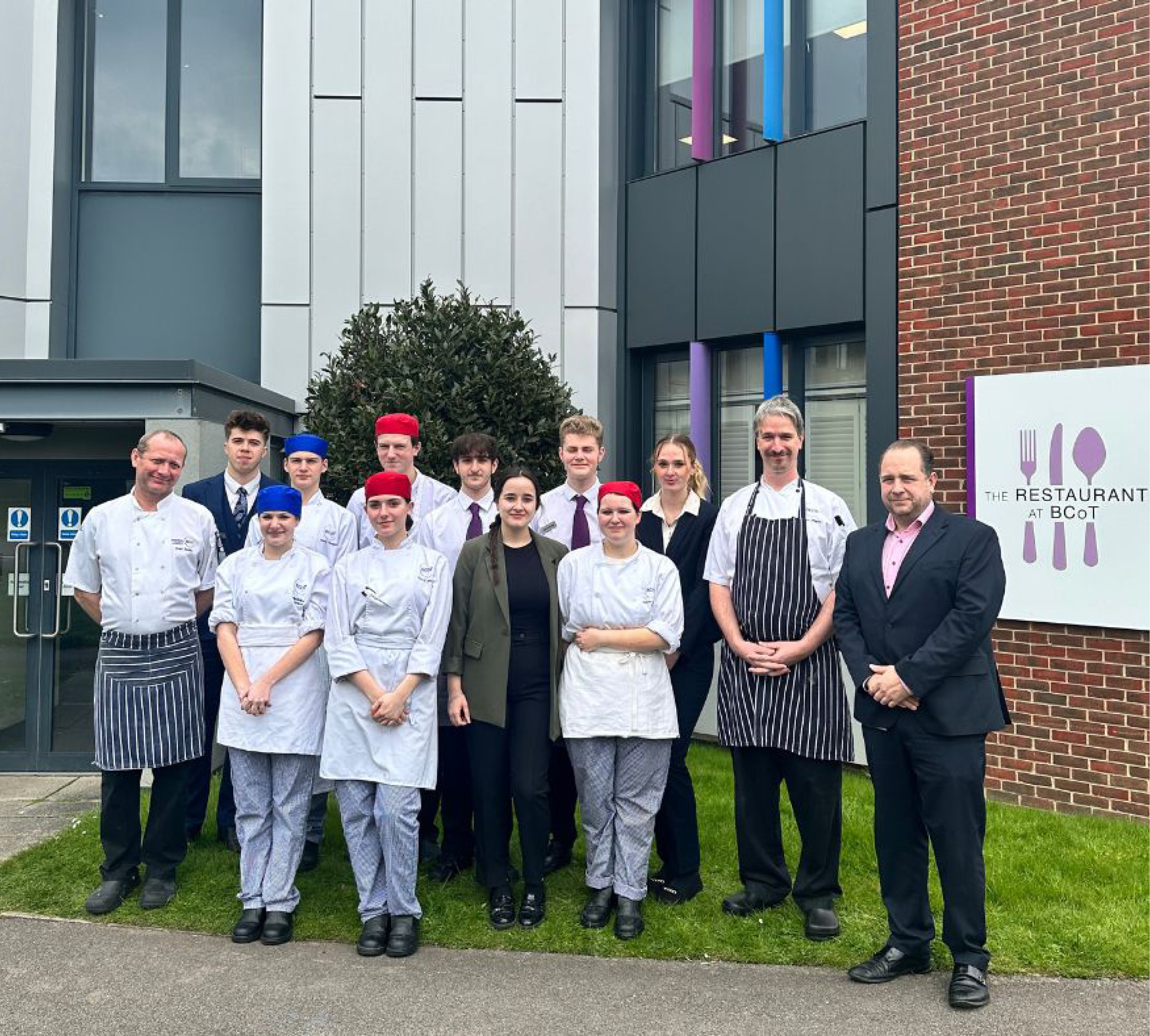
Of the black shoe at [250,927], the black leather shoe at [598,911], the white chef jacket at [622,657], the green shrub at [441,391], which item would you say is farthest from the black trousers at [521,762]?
the green shrub at [441,391]

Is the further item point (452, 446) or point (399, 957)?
point (452, 446)

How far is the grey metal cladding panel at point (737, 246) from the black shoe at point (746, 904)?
494 cm

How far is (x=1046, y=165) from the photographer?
23.5 feet

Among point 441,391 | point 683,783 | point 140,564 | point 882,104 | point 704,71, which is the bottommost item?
point 683,783

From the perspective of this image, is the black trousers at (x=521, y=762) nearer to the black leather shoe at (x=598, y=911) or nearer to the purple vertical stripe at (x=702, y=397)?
the black leather shoe at (x=598, y=911)

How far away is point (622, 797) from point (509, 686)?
0.69 meters

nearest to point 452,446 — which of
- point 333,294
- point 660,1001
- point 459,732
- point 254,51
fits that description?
point 459,732

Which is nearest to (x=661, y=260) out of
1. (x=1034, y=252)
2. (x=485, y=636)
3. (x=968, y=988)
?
(x=1034, y=252)

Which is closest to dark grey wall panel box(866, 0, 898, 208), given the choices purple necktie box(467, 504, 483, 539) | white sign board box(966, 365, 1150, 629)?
white sign board box(966, 365, 1150, 629)

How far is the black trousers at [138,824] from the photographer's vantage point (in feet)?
17.2

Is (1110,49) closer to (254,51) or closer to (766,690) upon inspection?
(766,690)

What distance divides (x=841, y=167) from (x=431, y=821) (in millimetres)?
5520

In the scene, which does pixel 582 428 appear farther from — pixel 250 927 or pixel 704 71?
pixel 704 71

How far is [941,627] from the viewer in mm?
4137
